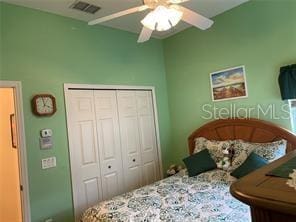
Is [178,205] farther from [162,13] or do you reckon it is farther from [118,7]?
[118,7]

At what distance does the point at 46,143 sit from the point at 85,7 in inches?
65.8

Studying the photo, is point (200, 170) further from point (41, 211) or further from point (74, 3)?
point (74, 3)

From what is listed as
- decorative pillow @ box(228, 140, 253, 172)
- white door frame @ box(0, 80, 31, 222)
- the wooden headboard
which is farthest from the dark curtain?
white door frame @ box(0, 80, 31, 222)

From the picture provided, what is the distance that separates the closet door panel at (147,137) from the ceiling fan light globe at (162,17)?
6.64 ft

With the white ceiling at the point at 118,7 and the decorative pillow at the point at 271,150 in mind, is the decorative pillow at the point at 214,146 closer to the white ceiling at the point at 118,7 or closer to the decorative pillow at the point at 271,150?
the decorative pillow at the point at 271,150

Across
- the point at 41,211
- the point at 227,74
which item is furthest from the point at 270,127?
the point at 41,211

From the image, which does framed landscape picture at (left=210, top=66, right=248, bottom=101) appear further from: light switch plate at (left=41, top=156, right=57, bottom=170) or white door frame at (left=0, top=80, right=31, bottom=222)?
white door frame at (left=0, top=80, right=31, bottom=222)

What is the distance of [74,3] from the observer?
278cm

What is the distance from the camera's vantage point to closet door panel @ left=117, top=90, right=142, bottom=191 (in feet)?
11.6

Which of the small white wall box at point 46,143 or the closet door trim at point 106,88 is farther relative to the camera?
the closet door trim at point 106,88

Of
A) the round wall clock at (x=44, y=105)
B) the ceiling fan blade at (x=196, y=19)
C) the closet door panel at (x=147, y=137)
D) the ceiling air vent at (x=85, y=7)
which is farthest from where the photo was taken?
the closet door panel at (x=147, y=137)

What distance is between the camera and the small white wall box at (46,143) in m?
2.71

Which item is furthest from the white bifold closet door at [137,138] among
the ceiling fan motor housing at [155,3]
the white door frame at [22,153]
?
the ceiling fan motor housing at [155,3]

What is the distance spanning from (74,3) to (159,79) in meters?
1.86
